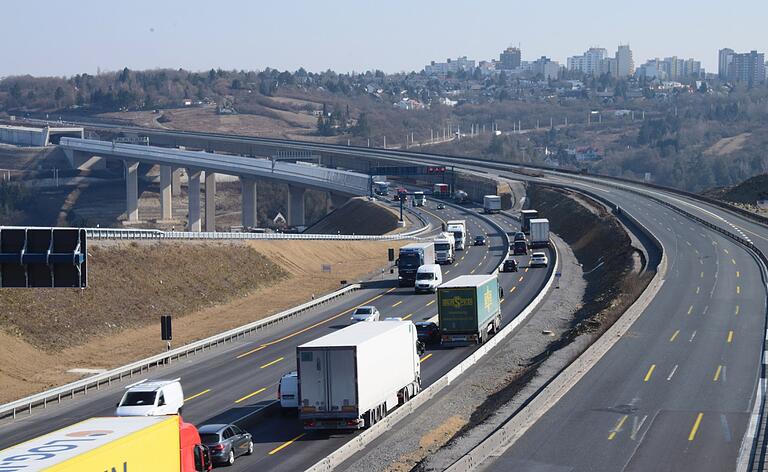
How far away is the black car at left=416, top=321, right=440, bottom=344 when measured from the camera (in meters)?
52.6

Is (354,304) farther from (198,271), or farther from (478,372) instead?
(478,372)

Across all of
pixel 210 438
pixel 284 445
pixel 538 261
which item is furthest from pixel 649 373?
Result: pixel 538 261

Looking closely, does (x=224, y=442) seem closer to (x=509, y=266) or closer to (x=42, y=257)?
(x=42, y=257)

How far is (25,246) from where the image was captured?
41250 mm

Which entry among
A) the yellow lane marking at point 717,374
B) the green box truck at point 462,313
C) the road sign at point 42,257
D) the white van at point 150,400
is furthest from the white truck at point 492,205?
the white van at point 150,400

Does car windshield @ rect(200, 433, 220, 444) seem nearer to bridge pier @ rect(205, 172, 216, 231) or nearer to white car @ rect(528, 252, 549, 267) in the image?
white car @ rect(528, 252, 549, 267)

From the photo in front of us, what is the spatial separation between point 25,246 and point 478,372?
18538 mm

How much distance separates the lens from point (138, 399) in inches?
1371

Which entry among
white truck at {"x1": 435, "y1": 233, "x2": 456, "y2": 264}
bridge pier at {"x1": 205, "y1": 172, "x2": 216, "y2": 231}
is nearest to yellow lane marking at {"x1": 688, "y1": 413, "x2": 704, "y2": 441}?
white truck at {"x1": 435, "y1": 233, "x2": 456, "y2": 264}

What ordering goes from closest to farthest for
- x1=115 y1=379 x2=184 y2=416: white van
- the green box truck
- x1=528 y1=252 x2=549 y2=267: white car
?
x1=115 y1=379 x2=184 y2=416: white van
the green box truck
x1=528 y1=252 x2=549 y2=267: white car

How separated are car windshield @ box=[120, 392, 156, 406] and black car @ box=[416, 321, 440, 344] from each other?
64.5ft

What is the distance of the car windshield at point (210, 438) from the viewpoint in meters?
30.2

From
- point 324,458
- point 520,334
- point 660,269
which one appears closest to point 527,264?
point 660,269

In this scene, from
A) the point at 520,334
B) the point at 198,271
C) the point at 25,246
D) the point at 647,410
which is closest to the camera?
the point at 647,410
